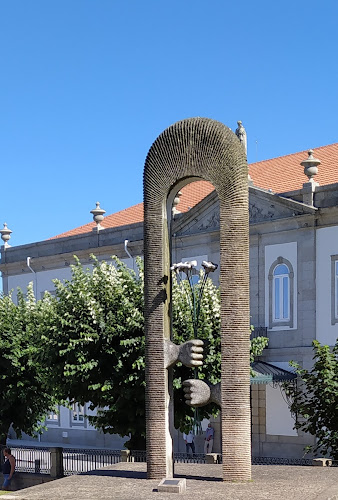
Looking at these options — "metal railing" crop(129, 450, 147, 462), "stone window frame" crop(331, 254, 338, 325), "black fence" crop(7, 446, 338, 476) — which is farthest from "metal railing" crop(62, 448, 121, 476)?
"stone window frame" crop(331, 254, 338, 325)

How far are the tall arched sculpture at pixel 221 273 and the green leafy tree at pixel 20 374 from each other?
35.1 feet

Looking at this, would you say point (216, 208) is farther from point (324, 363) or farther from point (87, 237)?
point (324, 363)

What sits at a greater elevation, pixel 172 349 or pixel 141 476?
pixel 172 349

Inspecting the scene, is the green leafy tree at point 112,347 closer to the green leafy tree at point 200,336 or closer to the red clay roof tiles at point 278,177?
the green leafy tree at point 200,336

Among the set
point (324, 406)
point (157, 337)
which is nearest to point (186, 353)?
point (157, 337)

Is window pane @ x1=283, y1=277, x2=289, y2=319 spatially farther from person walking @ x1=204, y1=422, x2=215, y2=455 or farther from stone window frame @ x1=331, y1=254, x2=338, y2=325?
person walking @ x1=204, y1=422, x2=215, y2=455

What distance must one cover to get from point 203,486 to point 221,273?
3.26 meters

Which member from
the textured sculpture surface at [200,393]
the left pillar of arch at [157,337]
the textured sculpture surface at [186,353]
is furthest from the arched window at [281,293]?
the textured sculpture surface at [200,393]

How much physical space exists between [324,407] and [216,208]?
1336cm

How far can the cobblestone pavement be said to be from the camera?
13.5m

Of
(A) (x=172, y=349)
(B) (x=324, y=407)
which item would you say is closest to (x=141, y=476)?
(A) (x=172, y=349)

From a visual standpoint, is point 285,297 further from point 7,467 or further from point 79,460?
point 7,467

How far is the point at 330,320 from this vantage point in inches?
1196

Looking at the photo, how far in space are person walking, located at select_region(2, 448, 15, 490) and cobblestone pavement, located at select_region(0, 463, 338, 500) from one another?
374 inches
